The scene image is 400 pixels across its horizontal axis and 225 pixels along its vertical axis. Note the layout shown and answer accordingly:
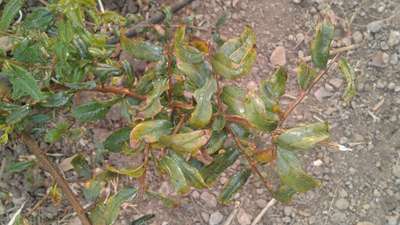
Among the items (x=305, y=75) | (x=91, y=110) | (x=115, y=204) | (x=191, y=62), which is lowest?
(x=115, y=204)

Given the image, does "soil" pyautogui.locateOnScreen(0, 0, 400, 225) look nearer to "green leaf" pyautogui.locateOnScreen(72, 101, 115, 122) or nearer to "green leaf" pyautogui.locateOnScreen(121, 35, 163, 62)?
"green leaf" pyautogui.locateOnScreen(72, 101, 115, 122)

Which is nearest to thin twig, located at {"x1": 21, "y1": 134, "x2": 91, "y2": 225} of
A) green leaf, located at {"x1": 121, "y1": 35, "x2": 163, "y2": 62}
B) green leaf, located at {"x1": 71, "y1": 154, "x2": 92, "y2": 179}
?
green leaf, located at {"x1": 71, "y1": 154, "x2": 92, "y2": 179}

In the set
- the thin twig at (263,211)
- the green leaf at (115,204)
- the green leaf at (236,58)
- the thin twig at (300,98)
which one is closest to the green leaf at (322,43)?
the thin twig at (300,98)

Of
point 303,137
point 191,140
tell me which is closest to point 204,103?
point 191,140

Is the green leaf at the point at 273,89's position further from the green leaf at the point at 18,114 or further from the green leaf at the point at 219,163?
the green leaf at the point at 18,114

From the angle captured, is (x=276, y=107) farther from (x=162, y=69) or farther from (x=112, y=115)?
(x=112, y=115)

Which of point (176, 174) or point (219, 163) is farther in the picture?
point (219, 163)

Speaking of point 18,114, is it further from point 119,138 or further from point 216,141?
point 216,141
